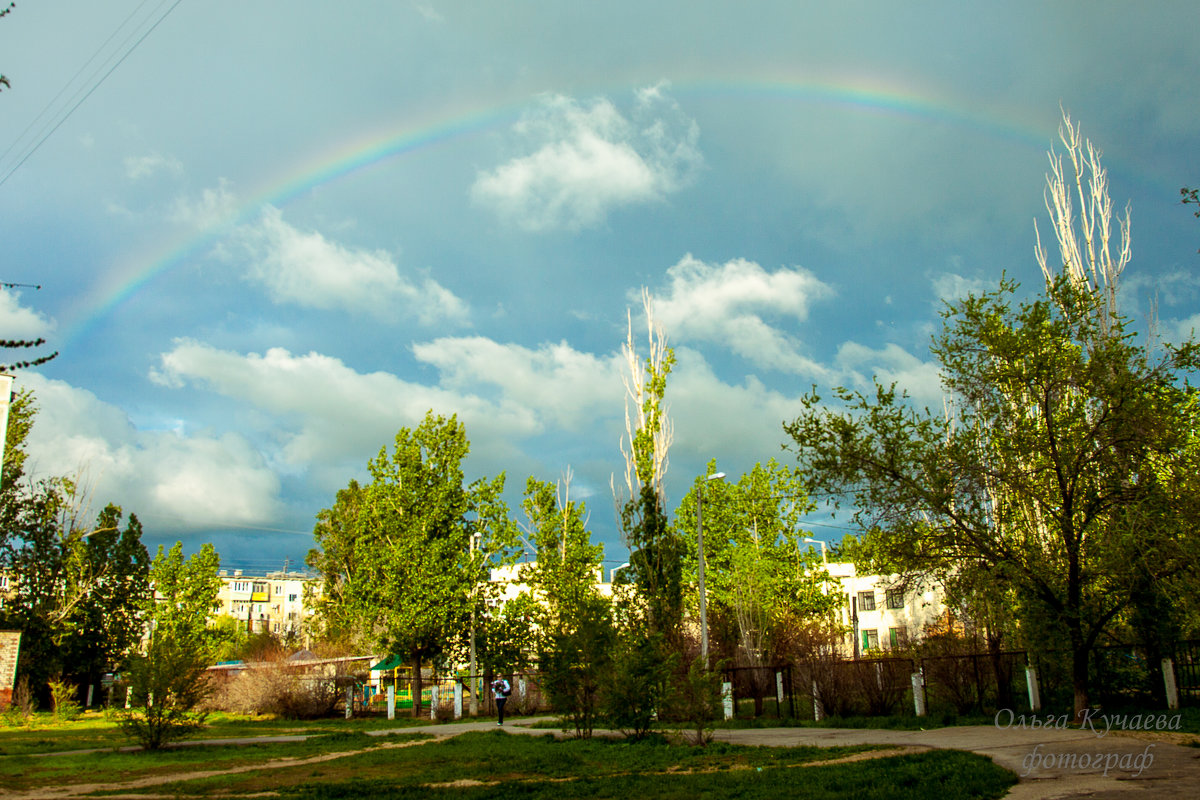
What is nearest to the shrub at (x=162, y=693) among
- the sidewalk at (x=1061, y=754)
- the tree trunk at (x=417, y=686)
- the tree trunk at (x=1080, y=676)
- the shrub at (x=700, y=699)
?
the shrub at (x=700, y=699)

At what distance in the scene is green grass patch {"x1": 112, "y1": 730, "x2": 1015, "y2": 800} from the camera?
9.22 metres

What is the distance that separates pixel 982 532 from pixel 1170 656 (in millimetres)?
5132

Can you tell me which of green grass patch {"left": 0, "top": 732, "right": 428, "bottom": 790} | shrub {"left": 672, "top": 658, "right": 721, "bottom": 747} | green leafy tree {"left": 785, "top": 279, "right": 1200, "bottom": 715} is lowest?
green grass patch {"left": 0, "top": 732, "right": 428, "bottom": 790}

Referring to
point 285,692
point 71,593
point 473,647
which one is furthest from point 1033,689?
point 71,593

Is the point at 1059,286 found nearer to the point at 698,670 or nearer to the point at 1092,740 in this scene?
the point at 1092,740

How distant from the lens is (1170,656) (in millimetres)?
17672

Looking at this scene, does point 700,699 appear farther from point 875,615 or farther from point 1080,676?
point 875,615

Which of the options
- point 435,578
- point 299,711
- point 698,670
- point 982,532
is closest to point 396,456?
point 435,578

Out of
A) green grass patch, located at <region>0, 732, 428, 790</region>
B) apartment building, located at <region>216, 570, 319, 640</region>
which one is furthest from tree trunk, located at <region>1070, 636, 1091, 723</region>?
apartment building, located at <region>216, 570, 319, 640</region>

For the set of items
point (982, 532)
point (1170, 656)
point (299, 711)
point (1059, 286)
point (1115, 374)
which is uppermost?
point (1059, 286)

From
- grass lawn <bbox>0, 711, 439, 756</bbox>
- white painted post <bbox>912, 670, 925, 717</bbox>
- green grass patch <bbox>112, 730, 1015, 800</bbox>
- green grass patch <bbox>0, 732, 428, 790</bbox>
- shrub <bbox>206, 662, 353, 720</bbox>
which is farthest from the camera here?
shrub <bbox>206, 662, 353, 720</bbox>

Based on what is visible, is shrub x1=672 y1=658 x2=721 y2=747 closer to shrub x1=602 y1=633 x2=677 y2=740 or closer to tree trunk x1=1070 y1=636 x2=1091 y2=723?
shrub x1=602 y1=633 x2=677 y2=740

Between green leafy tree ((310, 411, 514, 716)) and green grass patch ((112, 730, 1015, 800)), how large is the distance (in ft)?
51.0

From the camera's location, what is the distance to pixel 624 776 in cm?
1127
